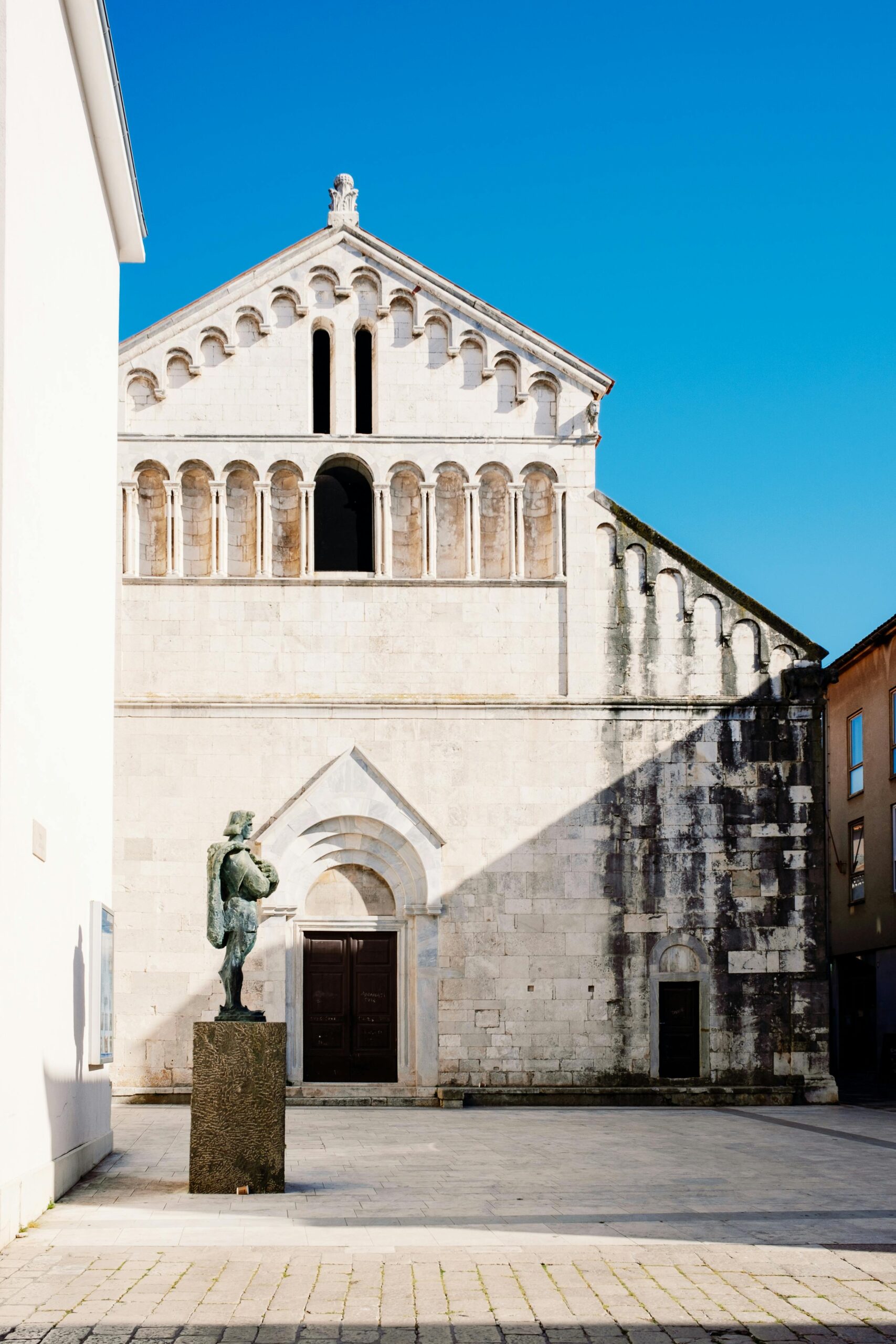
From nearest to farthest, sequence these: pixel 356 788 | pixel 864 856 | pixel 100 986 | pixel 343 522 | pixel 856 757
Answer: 1. pixel 100 986
2. pixel 356 788
3. pixel 343 522
4. pixel 864 856
5. pixel 856 757

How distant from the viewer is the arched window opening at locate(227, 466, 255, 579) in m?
24.1

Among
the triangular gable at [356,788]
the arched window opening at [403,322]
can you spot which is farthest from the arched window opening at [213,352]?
the triangular gable at [356,788]

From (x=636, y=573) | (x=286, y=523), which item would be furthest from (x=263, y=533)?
(x=636, y=573)

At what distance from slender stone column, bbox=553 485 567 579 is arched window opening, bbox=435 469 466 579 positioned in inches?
57.6

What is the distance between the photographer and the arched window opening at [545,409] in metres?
24.8

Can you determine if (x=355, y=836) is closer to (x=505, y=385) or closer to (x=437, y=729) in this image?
(x=437, y=729)

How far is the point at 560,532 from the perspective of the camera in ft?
80.3

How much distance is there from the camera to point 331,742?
23.7 m

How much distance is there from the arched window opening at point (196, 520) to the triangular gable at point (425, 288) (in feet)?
9.00

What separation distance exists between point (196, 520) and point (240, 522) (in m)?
0.71

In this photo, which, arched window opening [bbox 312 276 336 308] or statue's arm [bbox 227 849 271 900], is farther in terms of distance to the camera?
arched window opening [bbox 312 276 336 308]

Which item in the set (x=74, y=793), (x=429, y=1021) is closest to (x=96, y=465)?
(x=74, y=793)

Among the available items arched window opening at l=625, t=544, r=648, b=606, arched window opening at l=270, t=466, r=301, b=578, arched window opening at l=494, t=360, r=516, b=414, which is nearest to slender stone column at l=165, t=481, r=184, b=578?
arched window opening at l=270, t=466, r=301, b=578

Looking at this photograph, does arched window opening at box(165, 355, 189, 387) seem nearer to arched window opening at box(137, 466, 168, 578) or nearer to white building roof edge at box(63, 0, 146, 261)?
arched window opening at box(137, 466, 168, 578)
